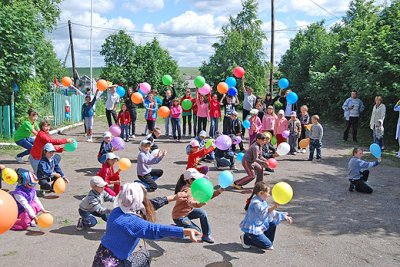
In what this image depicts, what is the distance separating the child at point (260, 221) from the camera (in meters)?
6.04

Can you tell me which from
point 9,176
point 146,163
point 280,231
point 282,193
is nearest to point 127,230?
point 282,193

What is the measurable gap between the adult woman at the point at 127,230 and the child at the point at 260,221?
2.54m

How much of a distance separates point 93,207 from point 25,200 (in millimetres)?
1094

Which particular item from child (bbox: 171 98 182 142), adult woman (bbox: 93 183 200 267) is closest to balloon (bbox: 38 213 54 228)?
adult woman (bbox: 93 183 200 267)

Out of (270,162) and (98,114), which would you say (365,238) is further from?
(98,114)

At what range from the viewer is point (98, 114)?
82.3 feet

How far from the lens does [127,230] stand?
3.60m

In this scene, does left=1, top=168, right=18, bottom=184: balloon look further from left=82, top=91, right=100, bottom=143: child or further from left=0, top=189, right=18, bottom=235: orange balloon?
left=82, top=91, right=100, bottom=143: child

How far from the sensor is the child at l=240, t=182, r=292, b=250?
19.8ft

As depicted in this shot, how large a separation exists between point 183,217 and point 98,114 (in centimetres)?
1984

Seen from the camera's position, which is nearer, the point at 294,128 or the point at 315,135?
the point at 315,135

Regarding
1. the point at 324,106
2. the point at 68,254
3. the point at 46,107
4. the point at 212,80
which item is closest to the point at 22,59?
the point at 46,107

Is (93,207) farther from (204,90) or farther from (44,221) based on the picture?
(204,90)

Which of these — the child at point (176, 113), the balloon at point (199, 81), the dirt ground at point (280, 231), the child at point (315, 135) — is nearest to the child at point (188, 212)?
the dirt ground at point (280, 231)
